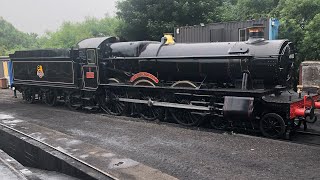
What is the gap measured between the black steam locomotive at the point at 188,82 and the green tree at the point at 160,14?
6027 millimetres

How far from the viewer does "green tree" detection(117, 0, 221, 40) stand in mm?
18734

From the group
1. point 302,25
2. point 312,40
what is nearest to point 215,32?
point 302,25

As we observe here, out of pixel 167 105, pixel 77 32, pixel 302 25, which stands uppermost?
pixel 77 32

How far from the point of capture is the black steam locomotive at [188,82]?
8.43m

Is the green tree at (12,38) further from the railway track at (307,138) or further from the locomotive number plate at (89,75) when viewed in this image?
the railway track at (307,138)

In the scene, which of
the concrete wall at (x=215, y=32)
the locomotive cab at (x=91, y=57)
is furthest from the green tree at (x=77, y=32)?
the locomotive cab at (x=91, y=57)

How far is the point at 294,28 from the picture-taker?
1459cm

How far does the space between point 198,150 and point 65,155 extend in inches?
111

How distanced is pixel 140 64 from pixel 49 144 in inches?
161

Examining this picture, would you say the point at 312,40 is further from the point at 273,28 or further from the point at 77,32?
the point at 77,32

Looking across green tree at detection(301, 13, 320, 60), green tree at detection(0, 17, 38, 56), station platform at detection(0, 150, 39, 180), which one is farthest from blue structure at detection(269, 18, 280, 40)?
green tree at detection(0, 17, 38, 56)

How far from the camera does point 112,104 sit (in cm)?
1256

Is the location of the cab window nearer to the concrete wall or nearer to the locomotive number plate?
the locomotive number plate

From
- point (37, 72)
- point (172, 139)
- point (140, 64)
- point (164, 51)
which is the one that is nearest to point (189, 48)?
point (164, 51)
